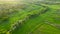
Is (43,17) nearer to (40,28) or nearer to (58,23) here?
(58,23)

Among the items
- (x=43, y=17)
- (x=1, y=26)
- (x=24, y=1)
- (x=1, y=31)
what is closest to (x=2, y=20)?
(x=1, y=26)

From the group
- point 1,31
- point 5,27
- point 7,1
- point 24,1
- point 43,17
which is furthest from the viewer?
point 24,1

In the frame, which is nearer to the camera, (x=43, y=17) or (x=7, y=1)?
(x=43, y=17)

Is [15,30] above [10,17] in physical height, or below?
below

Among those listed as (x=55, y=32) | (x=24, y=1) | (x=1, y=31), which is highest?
(x=24, y=1)

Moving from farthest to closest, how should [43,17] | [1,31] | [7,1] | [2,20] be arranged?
1. [7,1]
2. [43,17]
3. [2,20]
4. [1,31]

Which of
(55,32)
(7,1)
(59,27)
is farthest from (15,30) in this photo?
(7,1)

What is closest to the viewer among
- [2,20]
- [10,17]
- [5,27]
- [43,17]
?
[5,27]

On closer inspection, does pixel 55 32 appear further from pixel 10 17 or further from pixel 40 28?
pixel 10 17

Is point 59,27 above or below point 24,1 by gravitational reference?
below
